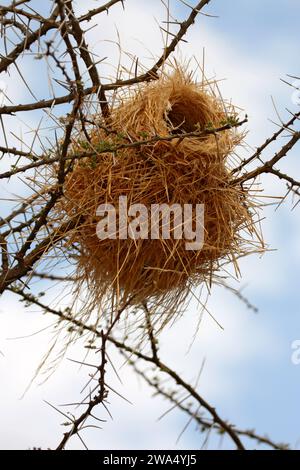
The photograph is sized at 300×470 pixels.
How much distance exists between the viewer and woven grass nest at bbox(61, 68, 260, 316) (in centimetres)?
280

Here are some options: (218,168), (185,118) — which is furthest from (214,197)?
(185,118)

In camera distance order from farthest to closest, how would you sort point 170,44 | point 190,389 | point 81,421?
1. point 170,44
2. point 190,389
3. point 81,421

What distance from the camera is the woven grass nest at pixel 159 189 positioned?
2.80 metres

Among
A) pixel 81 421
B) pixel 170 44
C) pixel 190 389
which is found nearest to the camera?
pixel 81 421

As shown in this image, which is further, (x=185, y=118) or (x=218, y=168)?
(x=185, y=118)

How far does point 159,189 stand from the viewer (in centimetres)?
281

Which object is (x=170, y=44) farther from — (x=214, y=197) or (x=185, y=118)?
(x=214, y=197)

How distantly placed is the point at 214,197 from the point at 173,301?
39cm

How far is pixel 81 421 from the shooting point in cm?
252
